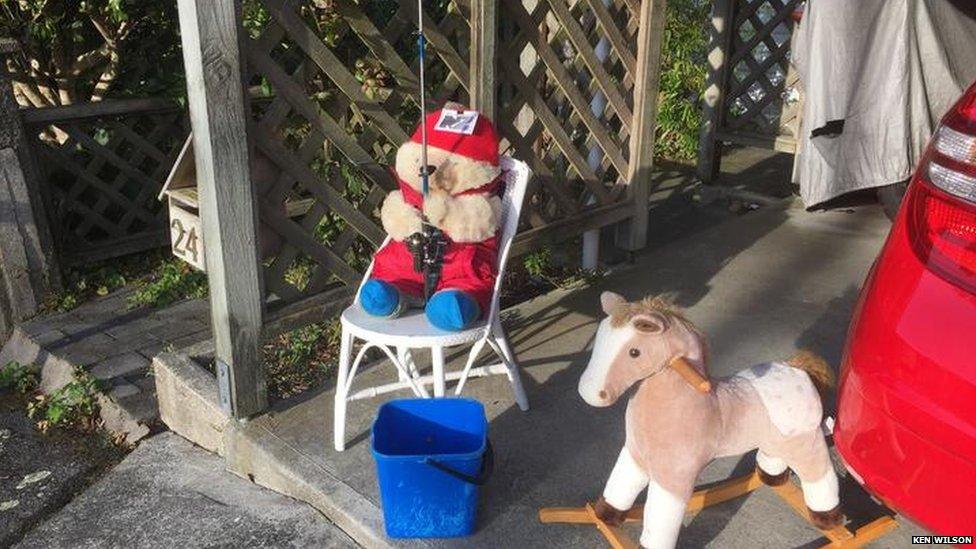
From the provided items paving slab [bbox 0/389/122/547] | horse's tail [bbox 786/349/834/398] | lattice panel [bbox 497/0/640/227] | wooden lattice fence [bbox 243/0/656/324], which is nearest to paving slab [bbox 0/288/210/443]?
paving slab [bbox 0/389/122/547]

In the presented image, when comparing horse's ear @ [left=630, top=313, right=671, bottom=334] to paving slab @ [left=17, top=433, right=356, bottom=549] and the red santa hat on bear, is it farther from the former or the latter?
paving slab @ [left=17, top=433, right=356, bottom=549]

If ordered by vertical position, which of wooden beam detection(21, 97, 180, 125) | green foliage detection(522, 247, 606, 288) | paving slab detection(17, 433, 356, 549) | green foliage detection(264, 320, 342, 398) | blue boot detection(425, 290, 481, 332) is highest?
wooden beam detection(21, 97, 180, 125)

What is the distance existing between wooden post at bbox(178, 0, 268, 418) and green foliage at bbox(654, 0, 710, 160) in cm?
475

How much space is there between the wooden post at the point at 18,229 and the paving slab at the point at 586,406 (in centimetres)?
219

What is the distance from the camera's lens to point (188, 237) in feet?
9.11

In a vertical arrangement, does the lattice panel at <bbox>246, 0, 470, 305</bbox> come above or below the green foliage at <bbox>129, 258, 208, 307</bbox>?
above

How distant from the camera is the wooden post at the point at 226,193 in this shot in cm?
241

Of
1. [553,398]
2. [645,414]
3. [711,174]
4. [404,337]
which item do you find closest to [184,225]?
[404,337]

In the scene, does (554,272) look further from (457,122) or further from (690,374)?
(690,374)

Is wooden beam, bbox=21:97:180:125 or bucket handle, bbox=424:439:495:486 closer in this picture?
bucket handle, bbox=424:439:495:486

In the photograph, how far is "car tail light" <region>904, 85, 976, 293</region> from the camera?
1574mm

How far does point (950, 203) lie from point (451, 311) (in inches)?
54.0

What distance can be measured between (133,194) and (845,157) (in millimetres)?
4309

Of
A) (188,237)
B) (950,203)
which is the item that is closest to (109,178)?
(188,237)
